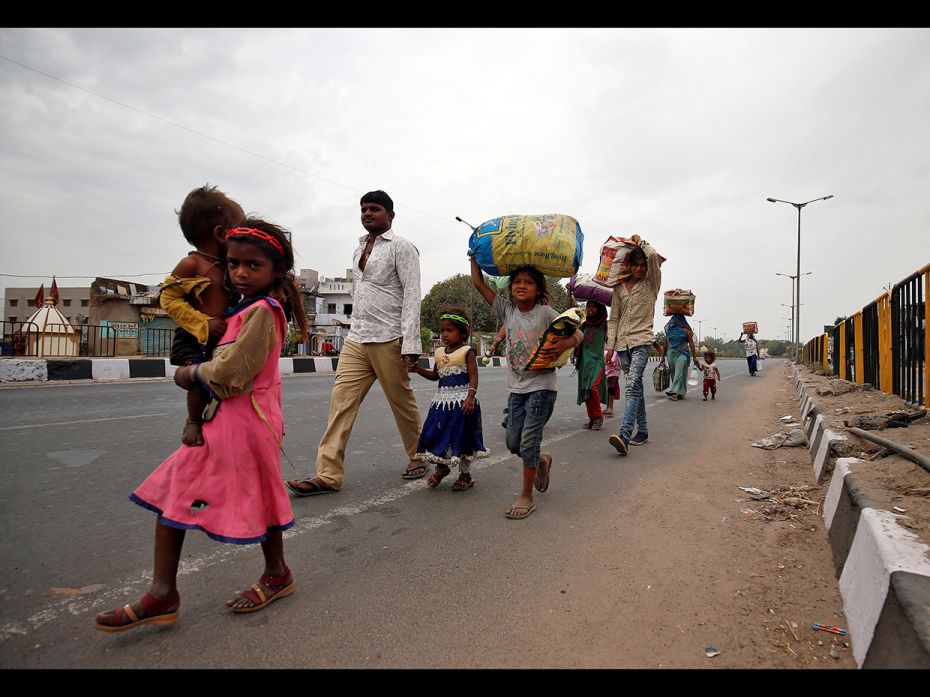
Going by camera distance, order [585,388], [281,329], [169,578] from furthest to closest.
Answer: [585,388], [281,329], [169,578]

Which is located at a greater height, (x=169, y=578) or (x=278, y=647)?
(x=169, y=578)

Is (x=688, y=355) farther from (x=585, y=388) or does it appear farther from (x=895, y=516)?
(x=895, y=516)

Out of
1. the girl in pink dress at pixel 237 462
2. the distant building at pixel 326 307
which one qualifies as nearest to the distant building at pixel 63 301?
the distant building at pixel 326 307

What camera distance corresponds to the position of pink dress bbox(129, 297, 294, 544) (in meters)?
2.06

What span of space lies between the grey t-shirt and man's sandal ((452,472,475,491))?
733 millimetres

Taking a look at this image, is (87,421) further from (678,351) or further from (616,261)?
(678,351)

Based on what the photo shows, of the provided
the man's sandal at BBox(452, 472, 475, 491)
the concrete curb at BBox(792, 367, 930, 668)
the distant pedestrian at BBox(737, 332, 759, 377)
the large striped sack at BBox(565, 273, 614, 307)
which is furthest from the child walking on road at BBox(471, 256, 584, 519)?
the distant pedestrian at BBox(737, 332, 759, 377)

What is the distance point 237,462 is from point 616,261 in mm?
4470

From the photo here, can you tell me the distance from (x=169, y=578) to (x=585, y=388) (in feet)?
14.7

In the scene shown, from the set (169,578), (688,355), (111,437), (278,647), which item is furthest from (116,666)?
(688,355)

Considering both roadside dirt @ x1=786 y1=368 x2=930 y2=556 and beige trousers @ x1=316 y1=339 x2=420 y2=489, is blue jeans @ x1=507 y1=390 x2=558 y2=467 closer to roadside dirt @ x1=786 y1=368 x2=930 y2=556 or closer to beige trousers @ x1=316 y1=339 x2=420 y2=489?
beige trousers @ x1=316 y1=339 x2=420 y2=489

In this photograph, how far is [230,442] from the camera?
2125 mm

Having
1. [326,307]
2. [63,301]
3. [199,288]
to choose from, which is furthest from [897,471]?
[63,301]

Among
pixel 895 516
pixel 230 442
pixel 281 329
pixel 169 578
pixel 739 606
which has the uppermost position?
pixel 281 329
